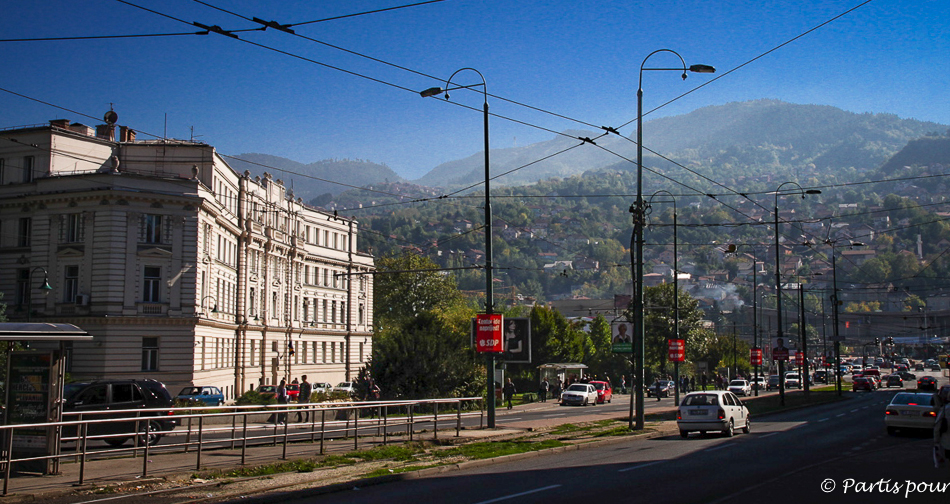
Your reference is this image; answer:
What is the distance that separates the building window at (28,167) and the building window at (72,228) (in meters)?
6.03

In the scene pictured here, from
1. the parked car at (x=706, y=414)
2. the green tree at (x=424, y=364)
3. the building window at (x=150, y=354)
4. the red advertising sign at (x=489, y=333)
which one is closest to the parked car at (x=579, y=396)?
the green tree at (x=424, y=364)

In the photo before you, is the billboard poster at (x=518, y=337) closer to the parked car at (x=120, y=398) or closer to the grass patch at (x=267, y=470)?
the parked car at (x=120, y=398)

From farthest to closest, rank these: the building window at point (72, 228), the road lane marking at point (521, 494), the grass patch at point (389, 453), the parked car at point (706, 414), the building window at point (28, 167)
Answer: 1. the building window at point (28, 167)
2. the building window at point (72, 228)
3. the parked car at point (706, 414)
4. the grass patch at point (389, 453)
5. the road lane marking at point (521, 494)

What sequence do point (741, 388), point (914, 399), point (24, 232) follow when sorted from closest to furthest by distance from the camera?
point (914, 399) < point (24, 232) < point (741, 388)

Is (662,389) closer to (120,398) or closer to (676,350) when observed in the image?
(676,350)

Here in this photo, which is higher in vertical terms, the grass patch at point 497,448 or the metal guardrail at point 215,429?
the metal guardrail at point 215,429

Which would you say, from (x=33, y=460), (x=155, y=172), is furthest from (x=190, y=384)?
(x=33, y=460)

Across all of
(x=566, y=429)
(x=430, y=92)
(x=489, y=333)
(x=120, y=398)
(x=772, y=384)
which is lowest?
(x=772, y=384)

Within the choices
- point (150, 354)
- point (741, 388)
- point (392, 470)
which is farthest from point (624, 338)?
point (741, 388)

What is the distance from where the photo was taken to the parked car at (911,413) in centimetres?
2609

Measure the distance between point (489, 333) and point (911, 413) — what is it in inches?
540

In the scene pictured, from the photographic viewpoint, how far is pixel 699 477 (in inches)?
604

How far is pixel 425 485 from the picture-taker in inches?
575

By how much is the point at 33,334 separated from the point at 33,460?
83.0 inches
